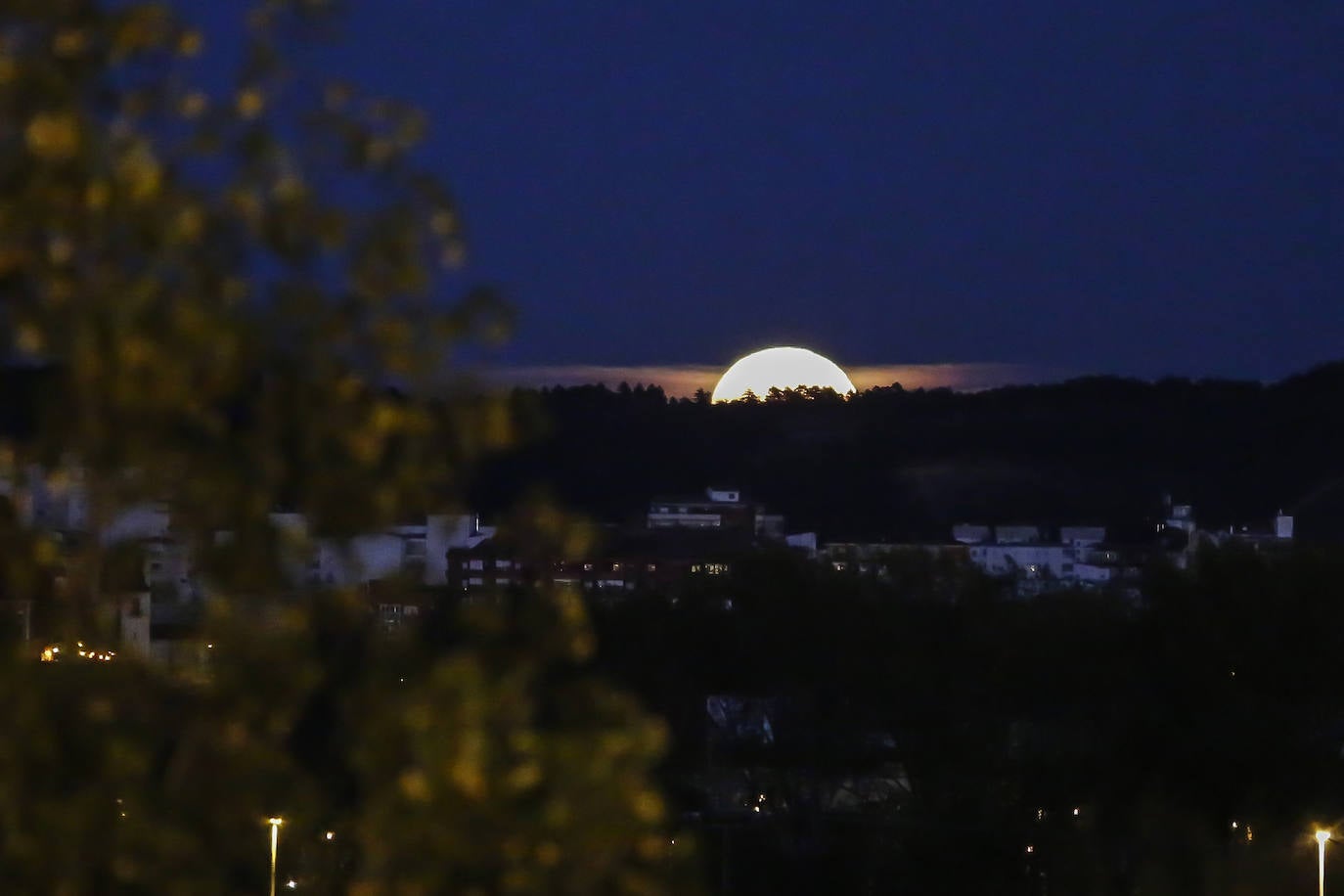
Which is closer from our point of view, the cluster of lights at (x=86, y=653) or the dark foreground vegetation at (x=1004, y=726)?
the cluster of lights at (x=86, y=653)

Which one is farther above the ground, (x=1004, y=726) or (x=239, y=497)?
(x=239, y=497)

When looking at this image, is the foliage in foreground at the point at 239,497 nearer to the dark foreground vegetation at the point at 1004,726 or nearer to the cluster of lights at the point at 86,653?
the cluster of lights at the point at 86,653

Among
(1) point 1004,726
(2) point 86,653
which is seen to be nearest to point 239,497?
(2) point 86,653

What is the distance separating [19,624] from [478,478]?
23.1 inches

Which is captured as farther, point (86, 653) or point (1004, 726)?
point (1004, 726)

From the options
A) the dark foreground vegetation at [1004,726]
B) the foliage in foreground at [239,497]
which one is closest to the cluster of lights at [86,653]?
the foliage in foreground at [239,497]

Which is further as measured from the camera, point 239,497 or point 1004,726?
point 1004,726

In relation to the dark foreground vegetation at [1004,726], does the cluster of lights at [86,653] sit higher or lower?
higher

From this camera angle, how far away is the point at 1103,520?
136 feet

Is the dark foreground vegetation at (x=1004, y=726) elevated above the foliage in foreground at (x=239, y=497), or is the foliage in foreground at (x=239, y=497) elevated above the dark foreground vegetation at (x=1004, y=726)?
the foliage in foreground at (x=239, y=497)

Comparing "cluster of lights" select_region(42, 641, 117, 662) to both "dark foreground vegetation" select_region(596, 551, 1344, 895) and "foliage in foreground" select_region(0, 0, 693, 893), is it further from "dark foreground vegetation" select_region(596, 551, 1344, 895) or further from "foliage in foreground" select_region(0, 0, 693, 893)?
"dark foreground vegetation" select_region(596, 551, 1344, 895)

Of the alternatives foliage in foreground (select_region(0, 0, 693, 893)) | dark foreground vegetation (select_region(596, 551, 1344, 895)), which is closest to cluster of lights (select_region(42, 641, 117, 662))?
foliage in foreground (select_region(0, 0, 693, 893))

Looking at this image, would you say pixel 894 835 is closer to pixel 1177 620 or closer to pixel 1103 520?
pixel 1177 620

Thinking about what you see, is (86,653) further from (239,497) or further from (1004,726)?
(1004,726)
